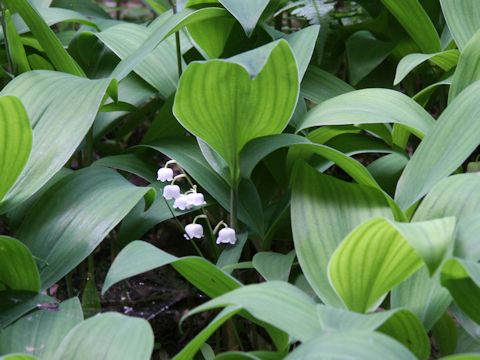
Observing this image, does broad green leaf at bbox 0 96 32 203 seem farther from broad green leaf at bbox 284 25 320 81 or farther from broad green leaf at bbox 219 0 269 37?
broad green leaf at bbox 284 25 320 81

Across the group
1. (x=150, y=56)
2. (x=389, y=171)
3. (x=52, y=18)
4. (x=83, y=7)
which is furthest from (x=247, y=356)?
(x=83, y=7)

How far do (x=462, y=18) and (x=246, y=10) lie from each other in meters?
0.44

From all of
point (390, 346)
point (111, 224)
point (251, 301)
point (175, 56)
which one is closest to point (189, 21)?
point (175, 56)

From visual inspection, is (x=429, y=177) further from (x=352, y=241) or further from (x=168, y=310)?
(x=168, y=310)

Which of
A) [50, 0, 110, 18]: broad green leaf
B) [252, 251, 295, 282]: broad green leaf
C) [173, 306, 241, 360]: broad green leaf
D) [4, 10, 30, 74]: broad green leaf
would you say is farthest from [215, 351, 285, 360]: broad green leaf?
[50, 0, 110, 18]: broad green leaf

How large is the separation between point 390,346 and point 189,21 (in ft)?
2.41

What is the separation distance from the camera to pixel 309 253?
3.53 feet

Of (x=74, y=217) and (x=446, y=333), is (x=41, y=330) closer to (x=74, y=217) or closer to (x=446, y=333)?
(x=74, y=217)

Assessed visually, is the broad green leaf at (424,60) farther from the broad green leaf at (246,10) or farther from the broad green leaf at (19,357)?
the broad green leaf at (19,357)

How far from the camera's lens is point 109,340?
2.95ft

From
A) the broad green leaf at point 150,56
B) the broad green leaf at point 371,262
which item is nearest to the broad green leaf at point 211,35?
the broad green leaf at point 150,56

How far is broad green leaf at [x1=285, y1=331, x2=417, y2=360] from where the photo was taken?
738 mm

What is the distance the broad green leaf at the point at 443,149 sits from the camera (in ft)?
3.55

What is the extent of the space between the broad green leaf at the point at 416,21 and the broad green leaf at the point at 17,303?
2.63ft
